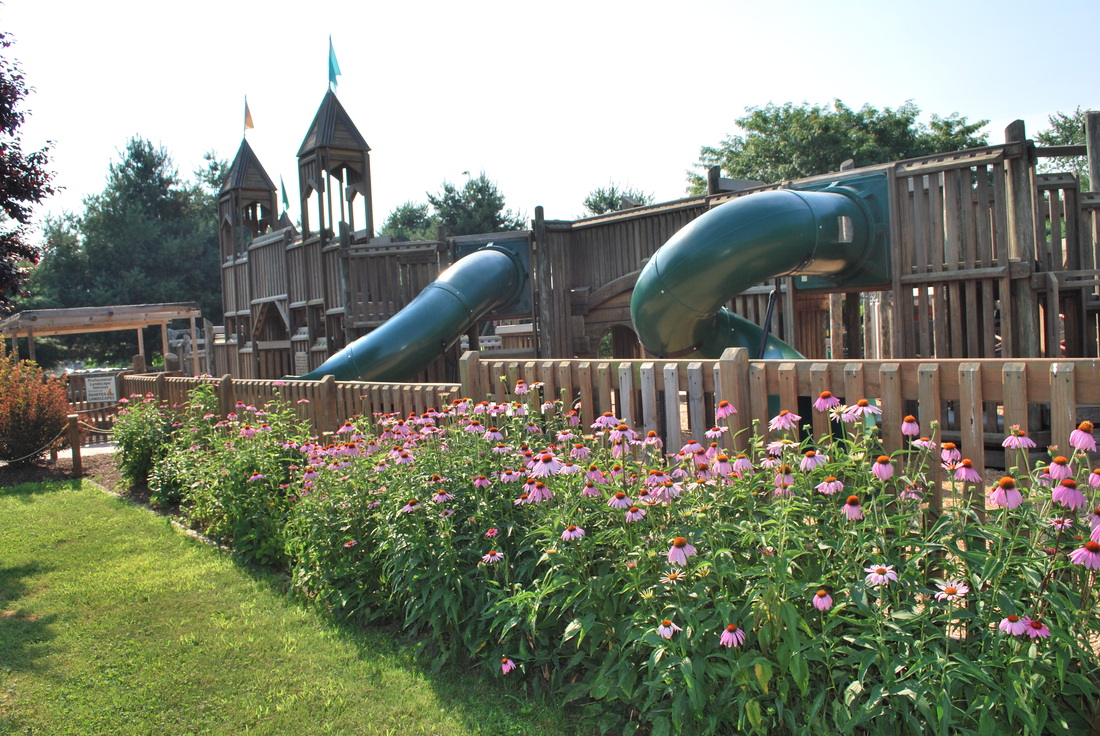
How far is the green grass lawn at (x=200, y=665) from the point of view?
3648 mm

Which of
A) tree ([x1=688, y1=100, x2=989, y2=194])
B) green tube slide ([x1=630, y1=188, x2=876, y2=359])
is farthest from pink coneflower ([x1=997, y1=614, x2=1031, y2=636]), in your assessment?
tree ([x1=688, y1=100, x2=989, y2=194])

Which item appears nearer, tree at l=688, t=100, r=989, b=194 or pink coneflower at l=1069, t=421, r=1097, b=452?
pink coneflower at l=1069, t=421, r=1097, b=452

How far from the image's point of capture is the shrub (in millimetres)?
11328

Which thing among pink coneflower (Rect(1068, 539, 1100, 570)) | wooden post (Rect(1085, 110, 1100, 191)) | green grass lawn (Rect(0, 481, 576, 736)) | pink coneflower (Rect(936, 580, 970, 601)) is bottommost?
green grass lawn (Rect(0, 481, 576, 736))

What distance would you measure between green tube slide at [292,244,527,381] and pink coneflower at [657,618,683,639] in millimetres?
Answer: 8081

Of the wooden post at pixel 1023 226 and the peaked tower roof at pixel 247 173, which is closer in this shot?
the wooden post at pixel 1023 226

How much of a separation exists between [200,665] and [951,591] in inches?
149

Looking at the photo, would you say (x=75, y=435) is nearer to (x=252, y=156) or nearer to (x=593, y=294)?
(x=593, y=294)

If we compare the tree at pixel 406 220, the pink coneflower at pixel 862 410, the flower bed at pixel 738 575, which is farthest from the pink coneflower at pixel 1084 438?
the tree at pixel 406 220

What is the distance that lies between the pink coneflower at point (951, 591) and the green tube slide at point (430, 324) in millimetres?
8585

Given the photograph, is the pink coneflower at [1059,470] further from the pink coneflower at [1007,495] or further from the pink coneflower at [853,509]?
the pink coneflower at [853,509]

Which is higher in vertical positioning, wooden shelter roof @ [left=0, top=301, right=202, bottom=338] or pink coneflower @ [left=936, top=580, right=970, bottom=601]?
wooden shelter roof @ [left=0, top=301, right=202, bottom=338]

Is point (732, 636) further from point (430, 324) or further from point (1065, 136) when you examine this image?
point (1065, 136)

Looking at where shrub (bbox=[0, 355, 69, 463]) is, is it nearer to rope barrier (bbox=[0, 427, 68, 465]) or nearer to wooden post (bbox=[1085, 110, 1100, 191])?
rope barrier (bbox=[0, 427, 68, 465])
